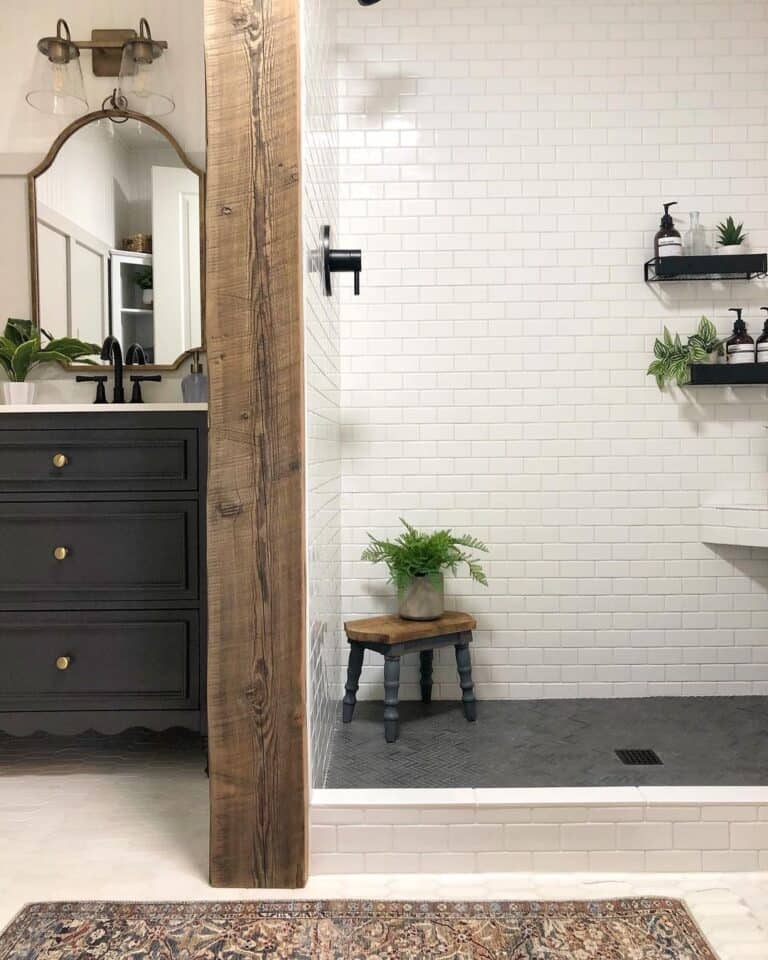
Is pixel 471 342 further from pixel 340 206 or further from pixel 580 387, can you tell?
pixel 340 206

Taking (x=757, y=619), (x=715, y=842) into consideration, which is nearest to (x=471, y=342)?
(x=757, y=619)

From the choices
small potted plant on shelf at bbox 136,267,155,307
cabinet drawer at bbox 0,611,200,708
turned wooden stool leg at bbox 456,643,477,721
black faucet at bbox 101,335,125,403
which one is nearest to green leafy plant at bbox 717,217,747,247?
turned wooden stool leg at bbox 456,643,477,721

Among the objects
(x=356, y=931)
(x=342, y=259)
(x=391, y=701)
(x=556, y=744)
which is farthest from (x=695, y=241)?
(x=356, y=931)

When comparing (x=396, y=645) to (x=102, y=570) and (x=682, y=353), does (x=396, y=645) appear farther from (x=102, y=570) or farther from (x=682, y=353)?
(x=682, y=353)

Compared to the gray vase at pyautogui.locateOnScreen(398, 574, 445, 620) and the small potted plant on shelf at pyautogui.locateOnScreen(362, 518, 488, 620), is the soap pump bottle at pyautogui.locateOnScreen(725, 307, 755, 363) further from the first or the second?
the gray vase at pyautogui.locateOnScreen(398, 574, 445, 620)

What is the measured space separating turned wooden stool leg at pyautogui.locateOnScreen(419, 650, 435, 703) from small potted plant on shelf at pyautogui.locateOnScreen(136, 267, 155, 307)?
5.56ft

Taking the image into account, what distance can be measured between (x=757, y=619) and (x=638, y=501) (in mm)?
664

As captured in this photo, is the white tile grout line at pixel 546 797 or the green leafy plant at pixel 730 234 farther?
the green leafy plant at pixel 730 234

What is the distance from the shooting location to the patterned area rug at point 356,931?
184 centimetres

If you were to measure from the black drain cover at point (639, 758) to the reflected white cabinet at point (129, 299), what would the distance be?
219 centimetres

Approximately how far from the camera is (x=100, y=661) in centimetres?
270

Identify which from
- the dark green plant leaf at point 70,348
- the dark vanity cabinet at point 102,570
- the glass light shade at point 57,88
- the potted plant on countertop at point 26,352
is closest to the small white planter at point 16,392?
the potted plant on countertop at point 26,352

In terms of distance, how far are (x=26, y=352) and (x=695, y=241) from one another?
2.51 m

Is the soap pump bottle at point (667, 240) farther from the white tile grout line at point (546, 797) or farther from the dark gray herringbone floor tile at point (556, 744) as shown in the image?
the white tile grout line at point (546, 797)
